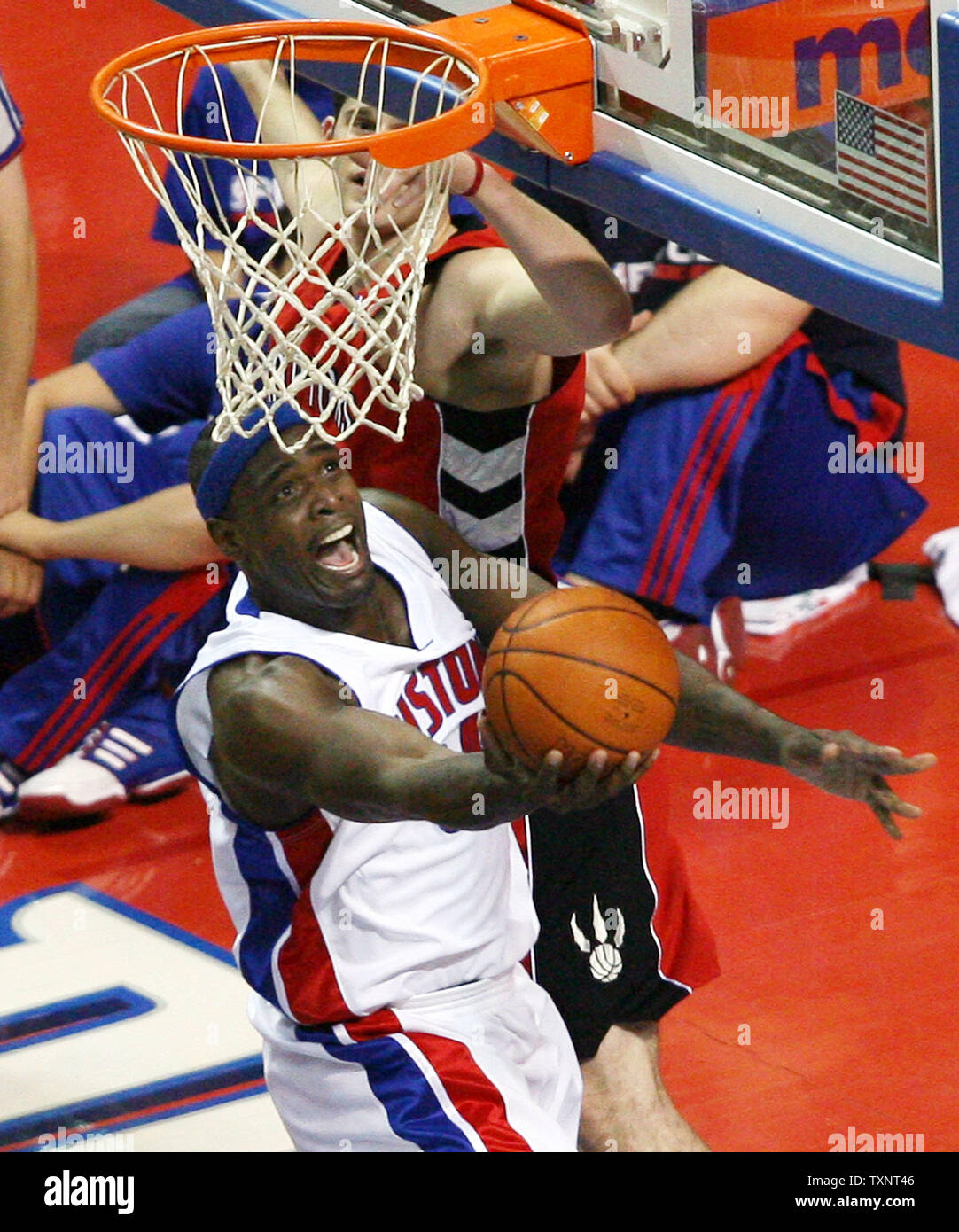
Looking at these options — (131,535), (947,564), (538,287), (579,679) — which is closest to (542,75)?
(538,287)

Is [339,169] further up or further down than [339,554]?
further up

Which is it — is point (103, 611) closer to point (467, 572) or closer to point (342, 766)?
point (467, 572)

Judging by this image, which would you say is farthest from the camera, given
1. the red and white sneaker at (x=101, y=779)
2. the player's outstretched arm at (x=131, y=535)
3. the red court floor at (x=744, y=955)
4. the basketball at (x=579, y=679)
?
the player's outstretched arm at (x=131, y=535)

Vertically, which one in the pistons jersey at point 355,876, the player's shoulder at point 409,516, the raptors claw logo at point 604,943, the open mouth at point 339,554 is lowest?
the raptors claw logo at point 604,943

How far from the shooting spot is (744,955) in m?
5.10

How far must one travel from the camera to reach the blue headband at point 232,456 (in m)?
3.41

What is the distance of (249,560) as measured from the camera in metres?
3.43

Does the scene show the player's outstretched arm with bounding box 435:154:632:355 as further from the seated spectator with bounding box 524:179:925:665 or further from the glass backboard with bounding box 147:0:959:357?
the seated spectator with bounding box 524:179:925:665

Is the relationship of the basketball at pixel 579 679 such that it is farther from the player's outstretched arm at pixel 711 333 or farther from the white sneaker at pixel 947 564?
the white sneaker at pixel 947 564

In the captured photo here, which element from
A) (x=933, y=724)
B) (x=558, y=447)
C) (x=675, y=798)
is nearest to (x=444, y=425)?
(x=558, y=447)

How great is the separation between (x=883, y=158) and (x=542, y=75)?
1.94 ft

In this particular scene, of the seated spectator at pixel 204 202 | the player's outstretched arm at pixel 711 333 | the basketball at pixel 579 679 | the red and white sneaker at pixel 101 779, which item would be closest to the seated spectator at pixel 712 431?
the player's outstretched arm at pixel 711 333

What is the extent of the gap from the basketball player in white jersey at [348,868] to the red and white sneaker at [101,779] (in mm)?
2413
